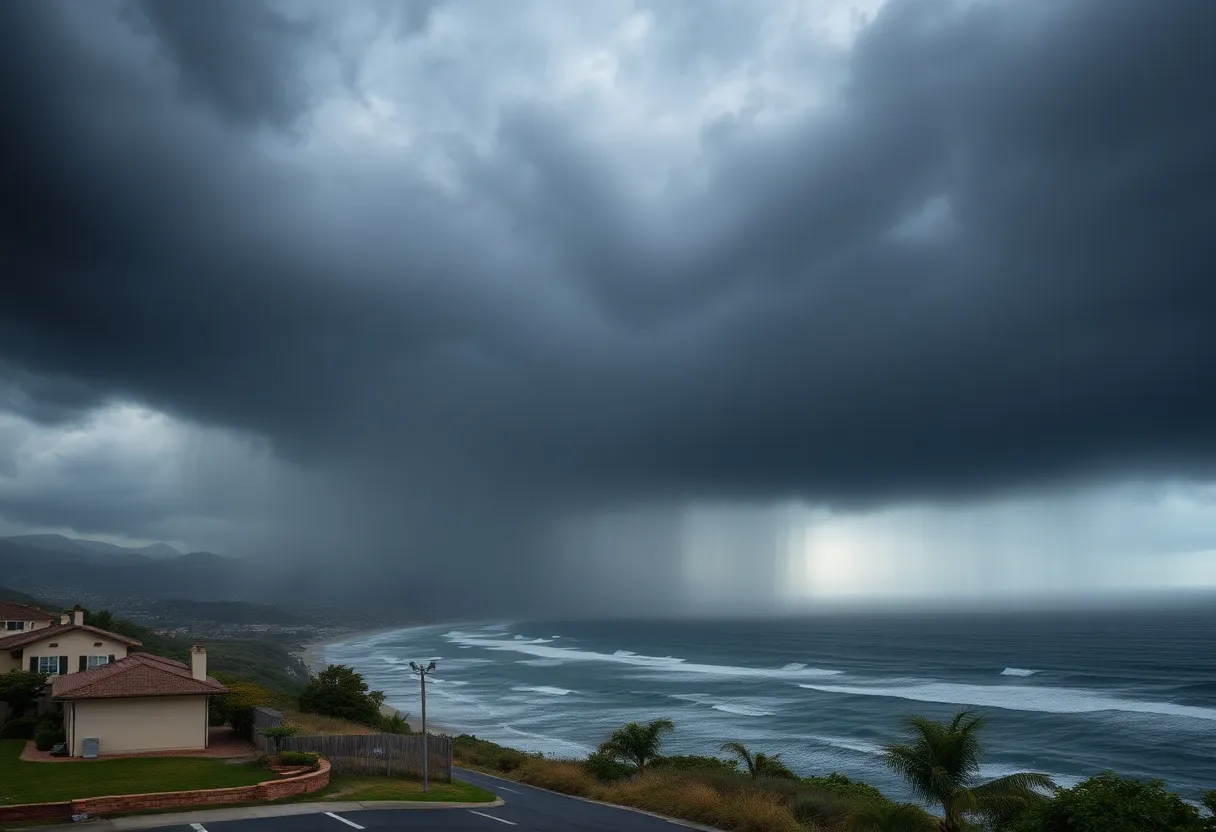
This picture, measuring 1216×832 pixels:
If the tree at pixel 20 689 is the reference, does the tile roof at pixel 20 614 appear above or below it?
above

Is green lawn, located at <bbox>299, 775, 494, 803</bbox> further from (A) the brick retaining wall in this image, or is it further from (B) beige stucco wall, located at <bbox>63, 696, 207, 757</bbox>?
(B) beige stucco wall, located at <bbox>63, 696, 207, 757</bbox>

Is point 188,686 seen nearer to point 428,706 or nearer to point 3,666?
point 3,666

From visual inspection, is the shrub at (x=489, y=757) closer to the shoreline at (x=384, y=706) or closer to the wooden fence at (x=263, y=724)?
the shoreline at (x=384, y=706)

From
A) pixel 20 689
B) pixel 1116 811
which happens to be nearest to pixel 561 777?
pixel 1116 811

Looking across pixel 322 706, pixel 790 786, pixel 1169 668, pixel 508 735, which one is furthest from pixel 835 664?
pixel 790 786

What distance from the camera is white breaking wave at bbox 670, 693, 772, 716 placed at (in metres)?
78.8

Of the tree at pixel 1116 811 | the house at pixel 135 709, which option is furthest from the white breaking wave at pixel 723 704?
the tree at pixel 1116 811

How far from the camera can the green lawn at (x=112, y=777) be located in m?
23.6

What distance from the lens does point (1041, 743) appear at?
6166 centimetres

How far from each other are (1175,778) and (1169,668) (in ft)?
210

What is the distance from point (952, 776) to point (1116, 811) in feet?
21.3

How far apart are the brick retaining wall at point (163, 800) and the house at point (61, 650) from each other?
2417 centimetres

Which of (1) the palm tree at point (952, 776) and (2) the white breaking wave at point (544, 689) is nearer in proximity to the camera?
(1) the palm tree at point (952, 776)

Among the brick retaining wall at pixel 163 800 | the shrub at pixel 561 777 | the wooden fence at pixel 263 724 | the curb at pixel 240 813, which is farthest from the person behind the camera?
the shrub at pixel 561 777
